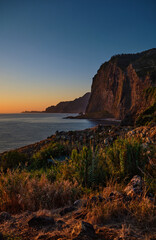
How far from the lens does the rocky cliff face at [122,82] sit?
55294 millimetres

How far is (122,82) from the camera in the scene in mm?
71312

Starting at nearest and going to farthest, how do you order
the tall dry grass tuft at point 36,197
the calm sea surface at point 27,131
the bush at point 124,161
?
the tall dry grass tuft at point 36,197 < the bush at point 124,161 < the calm sea surface at point 27,131

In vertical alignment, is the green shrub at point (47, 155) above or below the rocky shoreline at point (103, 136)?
below

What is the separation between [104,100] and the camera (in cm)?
9369

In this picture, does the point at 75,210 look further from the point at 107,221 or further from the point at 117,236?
the point at 117,236

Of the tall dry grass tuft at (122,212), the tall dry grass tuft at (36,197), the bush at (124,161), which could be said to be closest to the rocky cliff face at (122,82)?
the bush at (124,161)

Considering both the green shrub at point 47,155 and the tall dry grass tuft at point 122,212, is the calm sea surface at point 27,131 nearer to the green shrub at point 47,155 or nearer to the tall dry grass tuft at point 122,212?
the green shrub at point 47,155

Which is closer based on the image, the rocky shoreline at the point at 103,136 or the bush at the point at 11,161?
the bush at the point at 11,161

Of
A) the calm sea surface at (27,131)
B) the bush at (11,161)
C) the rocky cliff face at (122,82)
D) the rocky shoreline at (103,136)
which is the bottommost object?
the calm sea surface at (27,131)

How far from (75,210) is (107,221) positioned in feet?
1.91

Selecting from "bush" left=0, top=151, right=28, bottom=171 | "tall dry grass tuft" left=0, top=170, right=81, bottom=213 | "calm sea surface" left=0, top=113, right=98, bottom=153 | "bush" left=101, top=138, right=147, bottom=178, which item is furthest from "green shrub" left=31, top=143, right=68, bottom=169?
"calm sea surface" left=0, top=113, right=98, bottom=153

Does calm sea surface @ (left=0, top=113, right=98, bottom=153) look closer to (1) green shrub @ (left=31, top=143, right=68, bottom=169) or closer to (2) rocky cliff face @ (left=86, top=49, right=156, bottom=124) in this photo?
(1) green shrub @ (left=31, top=143, right=68, bottom=169)

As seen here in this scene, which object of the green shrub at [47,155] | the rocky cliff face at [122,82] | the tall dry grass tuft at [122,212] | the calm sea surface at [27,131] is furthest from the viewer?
the rocky cliff face at [122,82]

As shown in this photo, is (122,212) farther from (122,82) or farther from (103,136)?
(122,82)
